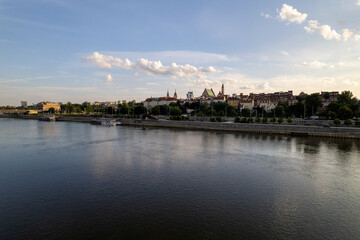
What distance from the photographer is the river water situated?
31.7 ft

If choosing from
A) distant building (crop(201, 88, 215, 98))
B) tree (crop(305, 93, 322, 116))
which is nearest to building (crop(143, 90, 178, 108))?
distant building (crop(201, 88, 215, 98))

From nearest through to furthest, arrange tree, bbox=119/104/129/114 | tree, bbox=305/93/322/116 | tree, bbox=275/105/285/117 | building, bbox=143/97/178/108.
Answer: tree, bbox=305/93/322/116
tree, bbox=275/105/285/117
tree, bbox=119/104/129/114
building, bbox=143/97/178/108

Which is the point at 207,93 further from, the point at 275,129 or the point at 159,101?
the point at 275,129

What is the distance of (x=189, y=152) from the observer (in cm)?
2636

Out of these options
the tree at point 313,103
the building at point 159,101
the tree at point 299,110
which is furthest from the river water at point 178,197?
the building at point 159,101

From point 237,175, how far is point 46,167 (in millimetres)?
16229

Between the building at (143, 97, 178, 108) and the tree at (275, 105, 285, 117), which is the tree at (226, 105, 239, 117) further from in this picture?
the building at (143, 97, 178, 108)

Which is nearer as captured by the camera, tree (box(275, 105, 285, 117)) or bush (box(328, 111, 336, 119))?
bush (box(328, 111, 336, 119))

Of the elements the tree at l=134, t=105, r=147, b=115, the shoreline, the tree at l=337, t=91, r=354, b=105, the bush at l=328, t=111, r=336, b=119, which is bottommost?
the shoreline

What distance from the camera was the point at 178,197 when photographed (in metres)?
13.0

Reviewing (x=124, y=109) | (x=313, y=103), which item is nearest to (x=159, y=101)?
(x=124, y=109)

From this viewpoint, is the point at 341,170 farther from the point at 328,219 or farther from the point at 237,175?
the point at 328,219

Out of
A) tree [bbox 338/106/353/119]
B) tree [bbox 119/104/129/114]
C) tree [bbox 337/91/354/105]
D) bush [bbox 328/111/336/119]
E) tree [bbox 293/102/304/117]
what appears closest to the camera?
tree [bbox 338/106/353/119]

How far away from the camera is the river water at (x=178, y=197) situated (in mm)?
9672
